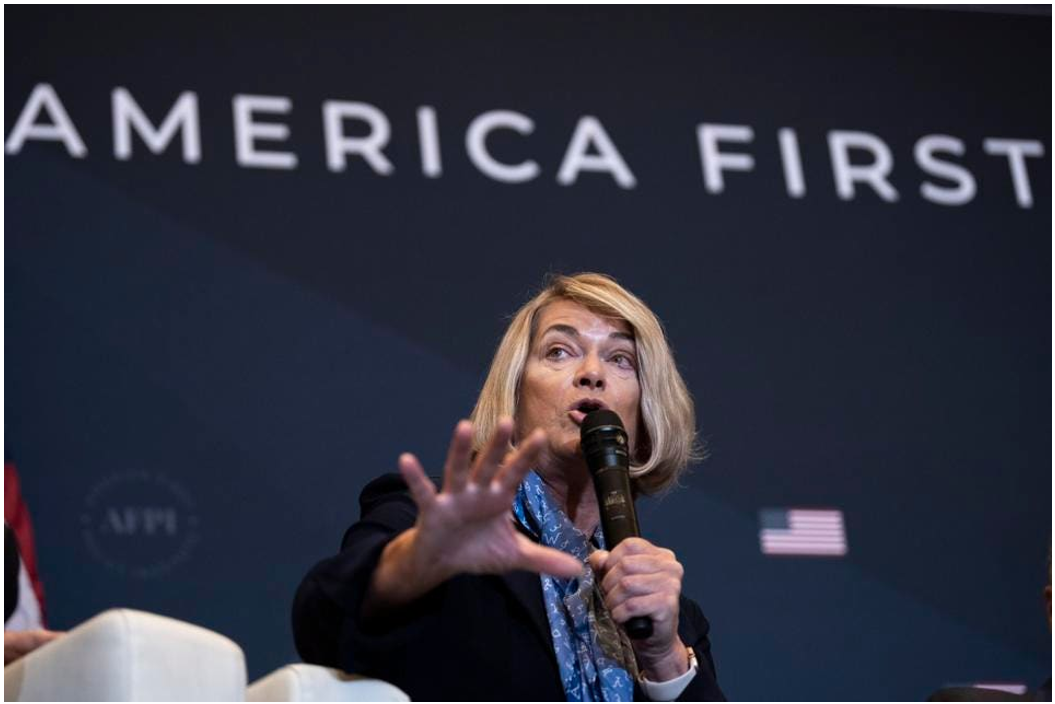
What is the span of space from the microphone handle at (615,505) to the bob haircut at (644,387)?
40 cm

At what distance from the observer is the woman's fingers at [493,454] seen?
1.62 metres

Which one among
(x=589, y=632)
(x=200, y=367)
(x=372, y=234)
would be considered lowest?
(x=589, y=632)

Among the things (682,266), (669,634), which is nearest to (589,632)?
(669,634)

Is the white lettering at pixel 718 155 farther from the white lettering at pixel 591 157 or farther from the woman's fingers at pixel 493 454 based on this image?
the woman's fingers at pixel 493 454

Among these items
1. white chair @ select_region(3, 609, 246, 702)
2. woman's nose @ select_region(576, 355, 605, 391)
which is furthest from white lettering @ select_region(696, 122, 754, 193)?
white chair @ select_region(3, 609, 246, 702)

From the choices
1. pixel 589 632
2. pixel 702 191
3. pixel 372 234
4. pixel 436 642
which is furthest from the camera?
pixel 702 191

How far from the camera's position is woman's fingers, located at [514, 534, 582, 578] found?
168 cm

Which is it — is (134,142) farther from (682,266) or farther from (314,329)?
(682,266)

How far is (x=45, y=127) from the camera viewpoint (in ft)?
13.7

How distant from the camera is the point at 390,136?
4.42 metres

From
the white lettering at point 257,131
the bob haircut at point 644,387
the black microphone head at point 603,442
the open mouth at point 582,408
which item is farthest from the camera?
the white lettering at point 257,131

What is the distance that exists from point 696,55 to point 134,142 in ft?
5.31

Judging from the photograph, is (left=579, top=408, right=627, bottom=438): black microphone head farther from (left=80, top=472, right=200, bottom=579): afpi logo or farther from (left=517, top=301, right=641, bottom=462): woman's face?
(left=80, top=472, right=200, bottom=579): afpi logo

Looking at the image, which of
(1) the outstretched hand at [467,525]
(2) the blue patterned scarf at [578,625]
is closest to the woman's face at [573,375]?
(2) the blue patterned scarf at [578,625]
